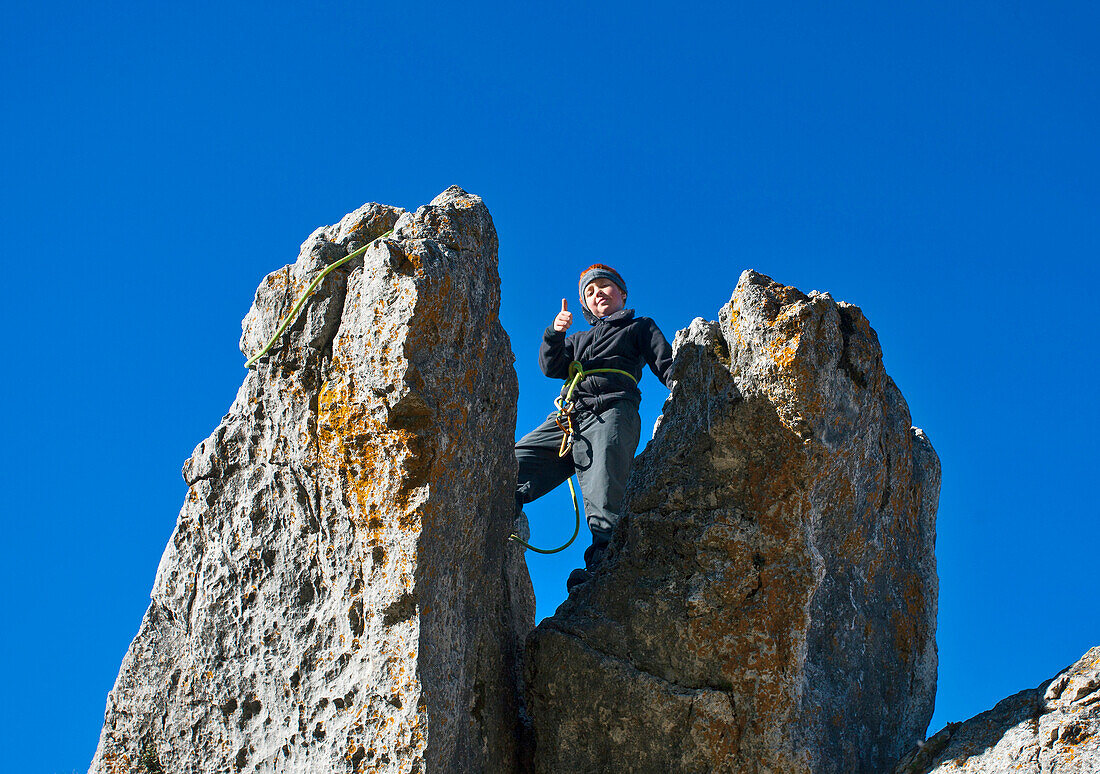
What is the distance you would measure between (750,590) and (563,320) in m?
3.22

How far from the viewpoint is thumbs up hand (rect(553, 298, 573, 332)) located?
31.7 feet

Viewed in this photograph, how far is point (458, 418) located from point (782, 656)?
9.21 ft

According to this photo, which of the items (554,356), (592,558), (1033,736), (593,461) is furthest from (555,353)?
(1033,736)

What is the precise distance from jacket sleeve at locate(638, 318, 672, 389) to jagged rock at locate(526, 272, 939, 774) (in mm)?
853

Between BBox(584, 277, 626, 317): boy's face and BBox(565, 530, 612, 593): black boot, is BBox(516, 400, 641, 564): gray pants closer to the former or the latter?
BBox(565, 530, 612, 593): black boot

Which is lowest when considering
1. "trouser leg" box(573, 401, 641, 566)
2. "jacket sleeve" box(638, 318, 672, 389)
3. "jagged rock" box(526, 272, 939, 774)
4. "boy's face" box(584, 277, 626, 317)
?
"jagged rock" box(526, 272, 939, 774)

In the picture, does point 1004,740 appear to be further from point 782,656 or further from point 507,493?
point 507,493

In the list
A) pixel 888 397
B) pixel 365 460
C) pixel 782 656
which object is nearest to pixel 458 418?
pixel 365 460

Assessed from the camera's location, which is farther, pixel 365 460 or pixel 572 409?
pixel 572 409

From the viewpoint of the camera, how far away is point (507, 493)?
26.5 feet

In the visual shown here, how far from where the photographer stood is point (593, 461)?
919 centimetres

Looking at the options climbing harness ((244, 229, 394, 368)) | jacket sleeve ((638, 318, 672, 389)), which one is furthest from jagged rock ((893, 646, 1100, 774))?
climbing harness ((244, 229, 394, 368))

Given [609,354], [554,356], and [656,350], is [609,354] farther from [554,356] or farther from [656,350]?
[554,356]

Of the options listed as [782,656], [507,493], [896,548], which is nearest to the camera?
[782,656]
